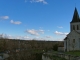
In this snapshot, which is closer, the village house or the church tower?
the village house

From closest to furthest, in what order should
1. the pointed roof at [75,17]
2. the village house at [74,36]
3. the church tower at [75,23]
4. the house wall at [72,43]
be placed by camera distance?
the house wall at [72,43] < the village house at [74,36] < the church tower at [75,23] < the pointed roof at [75,17]

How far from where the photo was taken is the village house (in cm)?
3506

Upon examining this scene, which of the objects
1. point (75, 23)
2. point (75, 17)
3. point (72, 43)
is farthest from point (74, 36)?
point (75, 17)

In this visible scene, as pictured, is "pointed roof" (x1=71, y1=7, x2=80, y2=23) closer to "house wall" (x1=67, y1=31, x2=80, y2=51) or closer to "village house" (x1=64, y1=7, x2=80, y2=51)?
"village house" (x1=64, y1=7, x2=80, y2=51)

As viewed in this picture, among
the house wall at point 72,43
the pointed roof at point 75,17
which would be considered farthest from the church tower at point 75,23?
the house wall at point 72,43

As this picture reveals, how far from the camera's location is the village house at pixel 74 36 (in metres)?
35.1

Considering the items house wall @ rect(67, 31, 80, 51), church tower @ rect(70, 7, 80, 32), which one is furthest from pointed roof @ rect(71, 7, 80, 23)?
house wall @ rect(67, 31, 80, 51)

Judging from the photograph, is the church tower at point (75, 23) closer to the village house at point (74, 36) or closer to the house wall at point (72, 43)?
the village house at point (74, 36)

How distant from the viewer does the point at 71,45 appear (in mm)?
35688

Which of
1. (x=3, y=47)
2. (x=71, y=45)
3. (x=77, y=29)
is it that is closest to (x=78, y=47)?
(x=71, y=45)

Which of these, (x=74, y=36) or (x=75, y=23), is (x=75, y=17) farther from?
(x=74, y=36)

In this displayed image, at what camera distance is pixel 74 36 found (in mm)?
35719

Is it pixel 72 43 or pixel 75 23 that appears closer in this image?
pixel 72 43

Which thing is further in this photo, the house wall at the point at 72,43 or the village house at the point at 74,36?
the village house at the point at 74,36
